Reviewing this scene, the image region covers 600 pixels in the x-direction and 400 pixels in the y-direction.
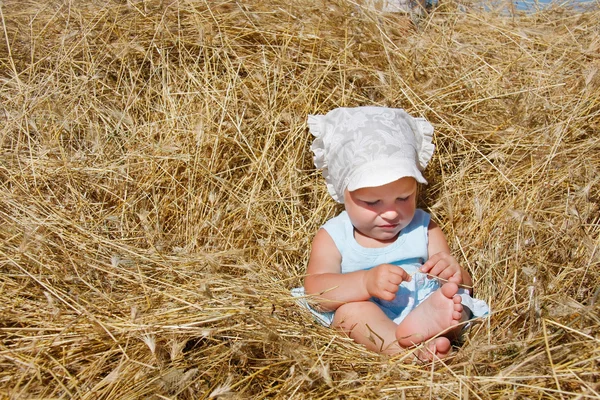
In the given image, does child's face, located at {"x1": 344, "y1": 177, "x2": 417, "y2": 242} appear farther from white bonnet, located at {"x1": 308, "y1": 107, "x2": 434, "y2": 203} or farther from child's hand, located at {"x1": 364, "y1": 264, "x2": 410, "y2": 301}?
child's hand, located at {"x1": 364, "y1": 264, "x2": 410, "y2": 301}

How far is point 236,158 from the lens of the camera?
9.45ft

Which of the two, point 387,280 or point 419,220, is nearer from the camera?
point 387,280

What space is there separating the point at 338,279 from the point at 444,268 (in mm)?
399

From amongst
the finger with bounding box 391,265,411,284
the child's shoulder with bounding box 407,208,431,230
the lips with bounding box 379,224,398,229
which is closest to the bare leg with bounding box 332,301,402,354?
the finger with bounding box 391,265,411,284

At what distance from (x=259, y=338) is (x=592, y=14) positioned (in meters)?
2.89

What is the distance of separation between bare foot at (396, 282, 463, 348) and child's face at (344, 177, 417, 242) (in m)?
0.39

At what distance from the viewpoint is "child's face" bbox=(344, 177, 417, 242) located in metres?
2.24

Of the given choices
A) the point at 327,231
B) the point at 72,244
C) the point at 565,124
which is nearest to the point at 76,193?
the point at 72,244

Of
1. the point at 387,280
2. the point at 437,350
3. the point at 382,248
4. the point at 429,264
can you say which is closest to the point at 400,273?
the point at 387,280

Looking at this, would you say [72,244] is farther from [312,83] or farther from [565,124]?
[565,124]

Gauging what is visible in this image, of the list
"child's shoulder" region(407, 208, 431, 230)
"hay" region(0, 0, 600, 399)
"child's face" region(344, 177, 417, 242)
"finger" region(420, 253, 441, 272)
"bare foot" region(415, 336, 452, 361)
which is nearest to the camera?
"hay" region(0, 0, 600, 399)

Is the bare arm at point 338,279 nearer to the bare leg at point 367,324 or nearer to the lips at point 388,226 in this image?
the bare leg at point 367,324

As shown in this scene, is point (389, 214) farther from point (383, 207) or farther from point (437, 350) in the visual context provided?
point (437, 350)

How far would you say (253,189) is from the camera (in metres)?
2.72
